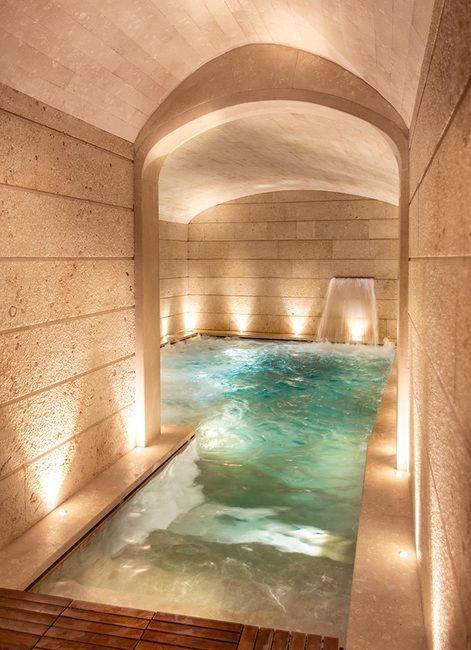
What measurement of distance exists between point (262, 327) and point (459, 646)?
43.5 feet

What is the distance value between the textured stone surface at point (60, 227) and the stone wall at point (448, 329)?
2.67m

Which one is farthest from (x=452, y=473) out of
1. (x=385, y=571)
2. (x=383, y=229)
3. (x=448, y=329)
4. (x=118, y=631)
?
(x=383, y=229)

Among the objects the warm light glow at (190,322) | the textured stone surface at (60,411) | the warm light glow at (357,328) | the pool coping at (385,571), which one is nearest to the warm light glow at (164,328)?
the warm light glow at (190,322)

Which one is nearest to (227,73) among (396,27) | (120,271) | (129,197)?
(129,197)

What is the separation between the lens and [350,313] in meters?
13.7

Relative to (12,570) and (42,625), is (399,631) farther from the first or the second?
(12,570)

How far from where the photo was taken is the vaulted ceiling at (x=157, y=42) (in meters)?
3.36

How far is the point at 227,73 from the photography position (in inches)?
200

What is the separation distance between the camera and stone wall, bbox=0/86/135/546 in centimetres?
385

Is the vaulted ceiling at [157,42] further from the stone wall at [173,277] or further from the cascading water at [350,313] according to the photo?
the cascading water at [350,313]

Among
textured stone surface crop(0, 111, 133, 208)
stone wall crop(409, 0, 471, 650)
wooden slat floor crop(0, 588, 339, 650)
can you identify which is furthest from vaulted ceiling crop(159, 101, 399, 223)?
wooden slat floor crop(0, 588, 339, 650)

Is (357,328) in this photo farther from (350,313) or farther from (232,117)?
(232,117)

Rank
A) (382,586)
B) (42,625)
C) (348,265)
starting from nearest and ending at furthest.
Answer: (42,625) < (382,586) < (348,265)

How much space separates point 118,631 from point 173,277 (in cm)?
1203
